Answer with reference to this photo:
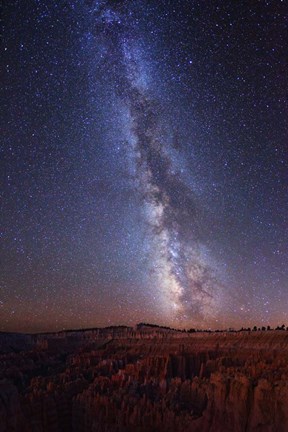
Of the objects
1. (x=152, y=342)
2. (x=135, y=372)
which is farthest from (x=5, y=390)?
(x=152, y=342)

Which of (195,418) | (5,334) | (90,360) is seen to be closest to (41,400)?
(195,418)

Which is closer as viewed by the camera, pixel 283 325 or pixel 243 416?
pixel 243 416

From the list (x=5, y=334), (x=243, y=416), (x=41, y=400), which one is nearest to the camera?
(x=243, y=416)

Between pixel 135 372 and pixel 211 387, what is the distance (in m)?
11.4

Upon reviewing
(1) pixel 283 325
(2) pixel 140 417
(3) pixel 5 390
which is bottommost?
(2) pixel 140 417

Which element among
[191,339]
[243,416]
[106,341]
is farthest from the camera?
[106,341]

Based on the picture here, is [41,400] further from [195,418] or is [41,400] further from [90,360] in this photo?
[90,360]

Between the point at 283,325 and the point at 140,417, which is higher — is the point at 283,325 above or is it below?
above

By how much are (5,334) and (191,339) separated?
29.2 metres

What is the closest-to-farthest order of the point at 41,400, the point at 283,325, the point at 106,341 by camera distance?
the point at 41,400
the point at 283,325
the point at 106,341

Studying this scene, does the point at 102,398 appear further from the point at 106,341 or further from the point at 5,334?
the point at 5,334

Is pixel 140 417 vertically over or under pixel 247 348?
under

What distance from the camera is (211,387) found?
19406 mm

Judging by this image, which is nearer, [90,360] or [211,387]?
[211,387]
